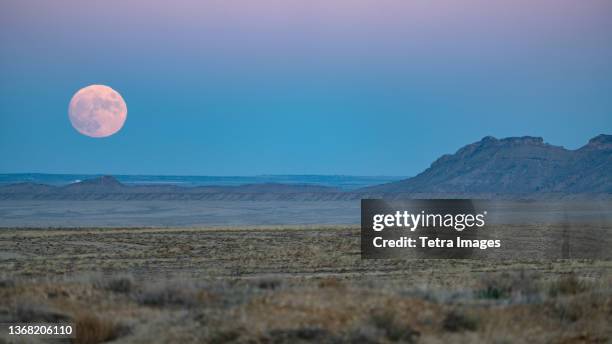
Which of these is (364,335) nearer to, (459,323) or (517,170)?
(459,323)

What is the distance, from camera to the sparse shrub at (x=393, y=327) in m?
11.5

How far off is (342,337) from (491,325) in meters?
2.30

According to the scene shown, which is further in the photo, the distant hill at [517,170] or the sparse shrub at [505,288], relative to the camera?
the distant hill at [517,170]

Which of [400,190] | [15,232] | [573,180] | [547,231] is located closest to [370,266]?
[547,231]

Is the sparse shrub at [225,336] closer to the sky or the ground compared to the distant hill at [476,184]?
closer to the ground

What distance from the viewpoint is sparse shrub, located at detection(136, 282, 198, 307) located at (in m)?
13.9

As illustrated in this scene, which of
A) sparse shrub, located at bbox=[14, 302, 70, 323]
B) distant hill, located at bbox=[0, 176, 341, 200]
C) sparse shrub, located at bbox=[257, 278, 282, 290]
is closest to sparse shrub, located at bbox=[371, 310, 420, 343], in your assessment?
sparse shrub, located at bbox=[257, 278, 282, 290]

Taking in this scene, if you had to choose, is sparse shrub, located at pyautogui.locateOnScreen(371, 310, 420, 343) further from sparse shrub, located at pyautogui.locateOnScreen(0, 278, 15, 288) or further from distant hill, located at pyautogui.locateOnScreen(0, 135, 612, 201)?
distant hill, located at pyautogui.locateOnScreen(0, 135, 612, 201)

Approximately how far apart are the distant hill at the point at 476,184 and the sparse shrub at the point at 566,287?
13273 centimetres

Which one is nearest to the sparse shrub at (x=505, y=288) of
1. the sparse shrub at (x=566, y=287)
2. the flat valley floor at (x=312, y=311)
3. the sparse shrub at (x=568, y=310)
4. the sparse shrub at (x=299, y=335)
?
the flat valley floor at (x=312, y=311)

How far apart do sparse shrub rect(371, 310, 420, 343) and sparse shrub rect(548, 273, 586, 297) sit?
458 cm

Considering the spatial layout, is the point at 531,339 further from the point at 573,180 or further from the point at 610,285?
the point at 573,180

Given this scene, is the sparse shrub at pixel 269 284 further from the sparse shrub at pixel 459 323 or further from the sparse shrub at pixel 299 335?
the sparse shrub at pixel 459 323

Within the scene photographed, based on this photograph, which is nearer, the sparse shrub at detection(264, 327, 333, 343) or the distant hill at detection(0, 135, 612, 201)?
the sparse shrub at detection(264, 327, 333, 343)
